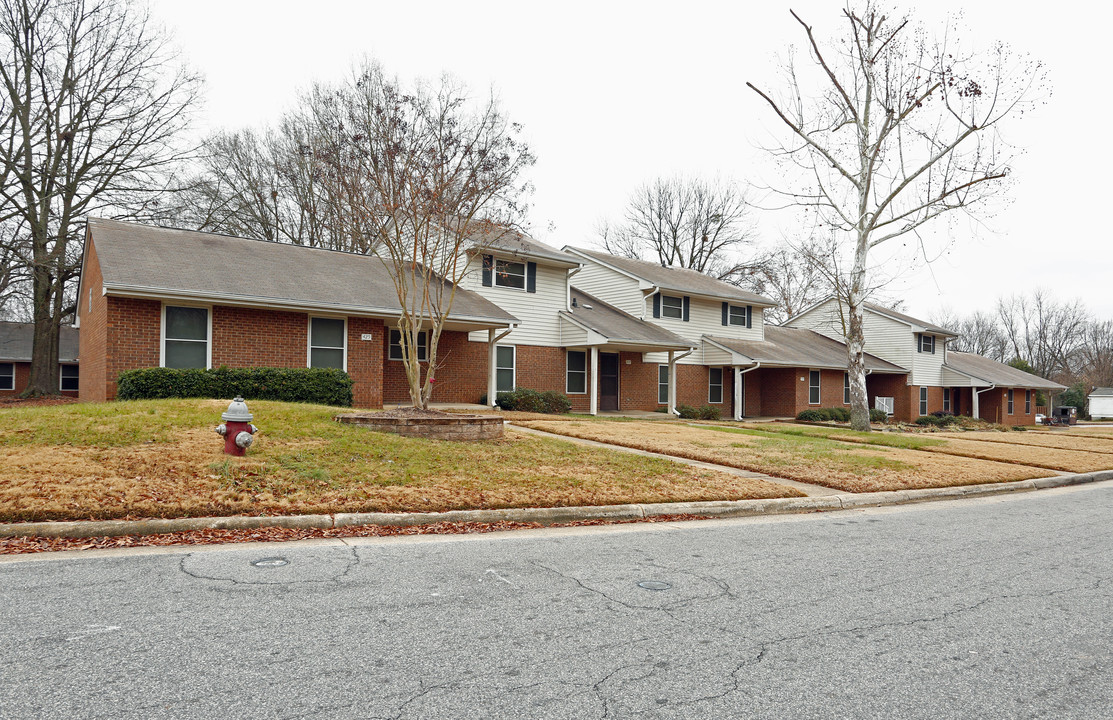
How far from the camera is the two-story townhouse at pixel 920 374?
3850cm

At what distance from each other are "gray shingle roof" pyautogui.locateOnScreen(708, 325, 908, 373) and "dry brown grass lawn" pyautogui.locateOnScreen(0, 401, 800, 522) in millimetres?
20958

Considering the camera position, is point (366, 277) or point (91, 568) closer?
point (91, 568)

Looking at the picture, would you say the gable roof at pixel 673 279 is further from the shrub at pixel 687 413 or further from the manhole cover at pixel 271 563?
the manhole cover at pixel 271 563

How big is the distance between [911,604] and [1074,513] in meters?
6.16

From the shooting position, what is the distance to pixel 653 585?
5223mm

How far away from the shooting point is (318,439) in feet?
33.7

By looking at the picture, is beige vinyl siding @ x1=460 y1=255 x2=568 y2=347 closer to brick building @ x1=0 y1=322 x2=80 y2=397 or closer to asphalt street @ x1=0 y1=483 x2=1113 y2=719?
asphalt street @ x1=0 y1=483 x2=1113 y2=719

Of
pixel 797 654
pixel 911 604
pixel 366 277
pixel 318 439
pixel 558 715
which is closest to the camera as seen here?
pixel 558 715

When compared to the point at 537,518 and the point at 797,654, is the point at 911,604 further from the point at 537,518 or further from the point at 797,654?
the point at 537,518

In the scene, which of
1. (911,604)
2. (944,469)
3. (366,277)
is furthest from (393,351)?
(911,604)

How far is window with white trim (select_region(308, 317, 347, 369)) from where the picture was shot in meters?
18.7

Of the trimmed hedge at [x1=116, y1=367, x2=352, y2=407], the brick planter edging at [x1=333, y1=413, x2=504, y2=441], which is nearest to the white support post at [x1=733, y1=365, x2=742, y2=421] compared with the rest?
the trimmed hedge at [x1=116, y1=367, x2=352, y2=407]

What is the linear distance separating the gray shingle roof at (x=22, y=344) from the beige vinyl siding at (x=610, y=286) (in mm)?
24684

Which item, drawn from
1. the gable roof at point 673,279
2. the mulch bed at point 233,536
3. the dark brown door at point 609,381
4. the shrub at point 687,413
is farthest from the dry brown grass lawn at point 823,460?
the gable roof at point 673,279
